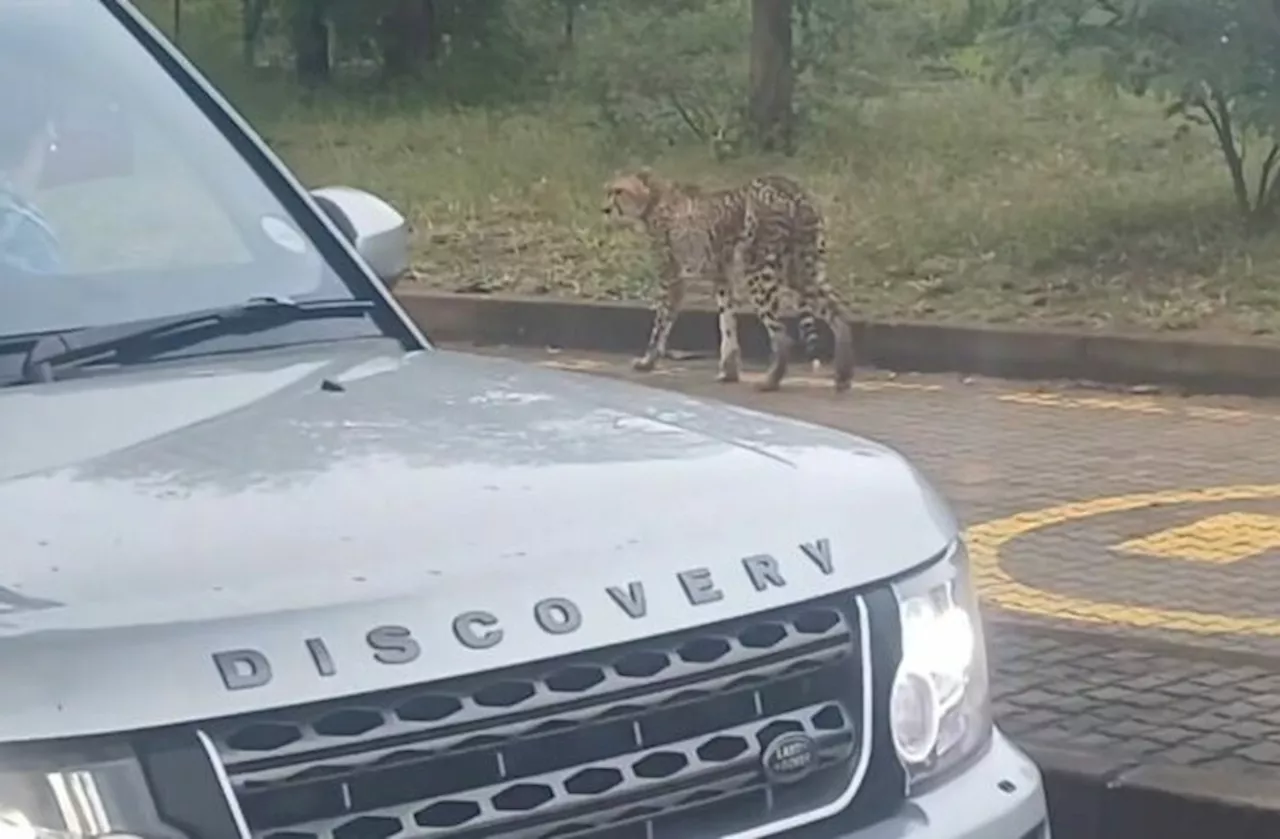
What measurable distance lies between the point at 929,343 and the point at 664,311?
1.40 metres

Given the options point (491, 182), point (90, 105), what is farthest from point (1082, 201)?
point (90, 105)

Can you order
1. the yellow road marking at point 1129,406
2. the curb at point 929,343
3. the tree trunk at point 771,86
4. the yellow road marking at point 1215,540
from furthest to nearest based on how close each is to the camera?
the tree trunk at point 771,86
the curb at point 929,343
the yellow road marking at point 1129,406
the yellow road marking at point 1215,540

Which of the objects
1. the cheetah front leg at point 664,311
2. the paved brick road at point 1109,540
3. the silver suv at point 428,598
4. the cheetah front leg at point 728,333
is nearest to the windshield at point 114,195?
the silver suv at point 428,598

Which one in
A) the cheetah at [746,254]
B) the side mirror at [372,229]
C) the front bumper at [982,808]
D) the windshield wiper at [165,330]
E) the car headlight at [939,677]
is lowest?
the cheetah at [746,254]

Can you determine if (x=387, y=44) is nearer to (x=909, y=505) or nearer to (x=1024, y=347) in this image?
(x=1024, y=347)

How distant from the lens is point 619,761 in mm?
2730

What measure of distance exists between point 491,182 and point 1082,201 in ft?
15.6

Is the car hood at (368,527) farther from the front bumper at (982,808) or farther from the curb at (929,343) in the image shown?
the curb at (929,343)

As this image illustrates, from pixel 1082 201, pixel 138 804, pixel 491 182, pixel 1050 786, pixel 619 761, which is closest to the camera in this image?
pixel 138 804

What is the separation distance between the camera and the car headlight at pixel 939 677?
3.05 m

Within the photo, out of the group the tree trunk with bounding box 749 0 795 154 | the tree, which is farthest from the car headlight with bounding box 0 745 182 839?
the tree trunk with bounding box 749 0 795 154

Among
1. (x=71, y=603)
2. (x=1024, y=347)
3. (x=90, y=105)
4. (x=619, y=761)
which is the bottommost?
(x=1024, y=347)

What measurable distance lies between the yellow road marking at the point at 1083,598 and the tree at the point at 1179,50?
4.96 metres

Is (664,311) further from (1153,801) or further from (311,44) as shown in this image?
(311,44)
